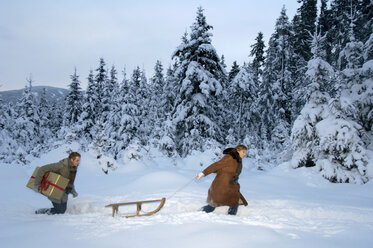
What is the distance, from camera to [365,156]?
11812mm

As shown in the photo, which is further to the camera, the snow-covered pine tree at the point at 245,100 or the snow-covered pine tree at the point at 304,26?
the snow-covered pine tree at the point at 304,26

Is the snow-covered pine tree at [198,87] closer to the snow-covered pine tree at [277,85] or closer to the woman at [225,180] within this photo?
the snow-covered pine tree at [277,85]

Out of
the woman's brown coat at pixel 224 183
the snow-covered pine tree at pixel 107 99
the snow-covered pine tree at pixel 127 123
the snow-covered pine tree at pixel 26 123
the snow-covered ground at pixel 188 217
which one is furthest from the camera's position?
the snow-covered pine tree at pixel 107 99

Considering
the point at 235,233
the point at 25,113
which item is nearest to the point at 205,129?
the point at 235,233

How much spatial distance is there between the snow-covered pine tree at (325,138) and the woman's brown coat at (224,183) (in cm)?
813

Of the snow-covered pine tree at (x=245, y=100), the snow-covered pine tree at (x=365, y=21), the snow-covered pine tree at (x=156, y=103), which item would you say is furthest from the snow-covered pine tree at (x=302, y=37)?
the snow-covered pine tree at (x=156, y=103)

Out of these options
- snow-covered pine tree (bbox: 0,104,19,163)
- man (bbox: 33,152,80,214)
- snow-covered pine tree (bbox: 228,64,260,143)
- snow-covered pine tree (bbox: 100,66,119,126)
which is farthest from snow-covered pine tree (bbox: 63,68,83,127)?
man (bbox: 33,152,80,214)

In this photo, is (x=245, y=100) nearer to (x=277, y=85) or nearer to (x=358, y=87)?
(x=277, y=85)

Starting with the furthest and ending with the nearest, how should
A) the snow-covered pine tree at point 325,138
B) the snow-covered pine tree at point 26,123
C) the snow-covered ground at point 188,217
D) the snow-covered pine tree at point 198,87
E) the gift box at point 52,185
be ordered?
the snow-covered pine tree at point 26,123
the snow-covered pine tree at point 198,87
the snow-covered pine tree at point 325,138
the gift box at point 52,185
the snow-covered ground at point 188,217

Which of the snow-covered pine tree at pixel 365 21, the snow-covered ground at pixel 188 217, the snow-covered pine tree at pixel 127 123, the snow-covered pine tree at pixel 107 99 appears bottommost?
the snow-covered ground at pixel 188 217

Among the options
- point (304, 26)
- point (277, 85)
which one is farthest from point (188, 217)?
point (304, 26)

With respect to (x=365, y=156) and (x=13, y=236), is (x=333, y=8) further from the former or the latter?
(x=13, y=236)

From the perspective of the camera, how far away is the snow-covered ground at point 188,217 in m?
4.27

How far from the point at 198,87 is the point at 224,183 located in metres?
15.5
